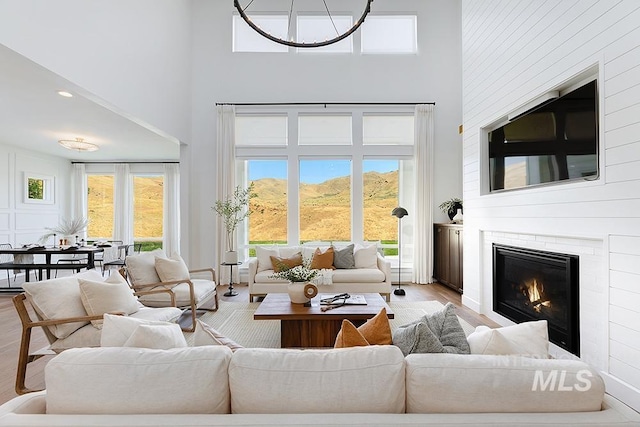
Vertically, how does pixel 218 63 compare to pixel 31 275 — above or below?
above

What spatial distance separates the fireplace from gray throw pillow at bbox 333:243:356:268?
204cm

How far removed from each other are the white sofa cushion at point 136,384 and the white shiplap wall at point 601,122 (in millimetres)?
2588

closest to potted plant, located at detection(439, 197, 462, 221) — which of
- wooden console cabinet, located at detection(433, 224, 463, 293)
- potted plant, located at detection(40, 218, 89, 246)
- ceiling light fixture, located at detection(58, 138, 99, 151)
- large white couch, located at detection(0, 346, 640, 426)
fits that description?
wooden console cabinet, located at detection(433, 224, 463, 293)

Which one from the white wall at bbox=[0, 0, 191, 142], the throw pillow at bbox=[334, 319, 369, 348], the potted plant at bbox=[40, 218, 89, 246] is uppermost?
the white wall at bbox=[0, 0, 191, 142]

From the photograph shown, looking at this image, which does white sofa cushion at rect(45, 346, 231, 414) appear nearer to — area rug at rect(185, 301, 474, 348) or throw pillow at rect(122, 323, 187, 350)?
throw pillow at rect(122, 323, 187, 350)

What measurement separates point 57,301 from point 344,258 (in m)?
3.69

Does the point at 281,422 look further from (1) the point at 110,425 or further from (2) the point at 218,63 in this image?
(2) the point at 218,63

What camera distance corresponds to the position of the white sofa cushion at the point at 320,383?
3.89 ft

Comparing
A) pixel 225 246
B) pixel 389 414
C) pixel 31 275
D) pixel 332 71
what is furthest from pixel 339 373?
pixel 31 275

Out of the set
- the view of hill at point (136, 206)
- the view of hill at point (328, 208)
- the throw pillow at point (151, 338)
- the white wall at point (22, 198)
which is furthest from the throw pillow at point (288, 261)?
the white wall at point (22, 198)

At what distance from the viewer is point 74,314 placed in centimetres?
269

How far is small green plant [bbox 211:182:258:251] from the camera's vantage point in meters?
6.32

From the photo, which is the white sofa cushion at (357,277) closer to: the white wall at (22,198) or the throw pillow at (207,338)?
the throw pillow at (207,338)

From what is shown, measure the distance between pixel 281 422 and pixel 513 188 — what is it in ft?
11.6
